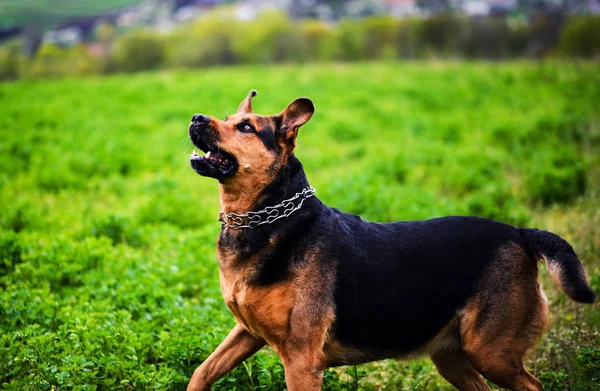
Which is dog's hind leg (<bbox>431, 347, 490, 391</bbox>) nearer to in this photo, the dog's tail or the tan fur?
the dog's tail

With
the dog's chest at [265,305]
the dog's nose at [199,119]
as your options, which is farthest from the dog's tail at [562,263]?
the dog's nose at [199,119]

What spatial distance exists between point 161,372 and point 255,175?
6.01 ft

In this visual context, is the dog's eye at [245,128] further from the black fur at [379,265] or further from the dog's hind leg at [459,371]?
the dog's hind leg at [459,371]

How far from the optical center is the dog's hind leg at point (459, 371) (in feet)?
16.6

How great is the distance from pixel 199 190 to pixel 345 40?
21748mm

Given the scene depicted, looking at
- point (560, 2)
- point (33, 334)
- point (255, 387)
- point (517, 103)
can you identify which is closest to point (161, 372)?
point (255, 387)

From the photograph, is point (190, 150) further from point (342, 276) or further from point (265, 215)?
point (342, 276)

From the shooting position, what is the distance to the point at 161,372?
16.2ft

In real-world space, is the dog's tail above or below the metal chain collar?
below

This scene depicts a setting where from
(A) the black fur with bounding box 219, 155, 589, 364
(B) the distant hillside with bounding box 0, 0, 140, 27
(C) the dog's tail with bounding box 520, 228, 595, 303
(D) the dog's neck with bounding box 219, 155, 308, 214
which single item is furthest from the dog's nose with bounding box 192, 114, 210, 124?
(B) the distant hillside with bounding box 0, 0, 140, 27


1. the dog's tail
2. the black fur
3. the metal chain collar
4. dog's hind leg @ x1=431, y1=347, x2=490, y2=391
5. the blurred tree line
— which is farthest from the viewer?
the blurred tree line

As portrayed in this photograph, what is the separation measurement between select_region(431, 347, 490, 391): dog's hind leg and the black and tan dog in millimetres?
336

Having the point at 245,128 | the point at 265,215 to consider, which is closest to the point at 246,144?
the point at 245,128

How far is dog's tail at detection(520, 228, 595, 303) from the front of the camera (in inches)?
163
